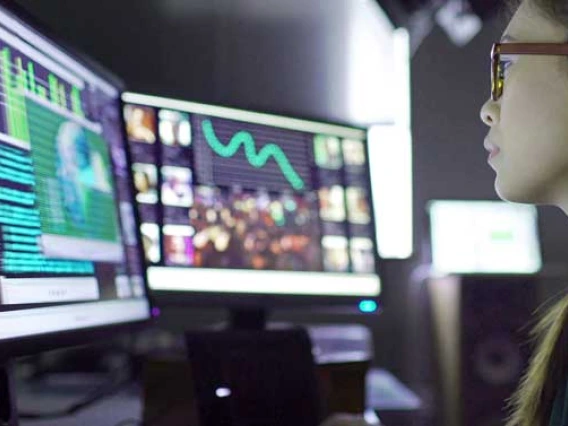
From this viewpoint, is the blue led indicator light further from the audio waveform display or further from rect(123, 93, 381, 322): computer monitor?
the audio waveform display

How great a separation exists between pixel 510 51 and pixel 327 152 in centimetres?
61

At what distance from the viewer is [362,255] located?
4.61 ft

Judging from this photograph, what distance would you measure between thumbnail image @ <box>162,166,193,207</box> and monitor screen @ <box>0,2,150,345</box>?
0.08 m

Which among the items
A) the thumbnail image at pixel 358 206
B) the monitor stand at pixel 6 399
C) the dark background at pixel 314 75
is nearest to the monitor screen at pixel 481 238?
the dark background at pixel 314 75

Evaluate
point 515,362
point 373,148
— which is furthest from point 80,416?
point 373,148

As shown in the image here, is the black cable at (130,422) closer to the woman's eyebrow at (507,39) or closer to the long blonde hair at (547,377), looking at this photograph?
the long blonde hair at (547,377)

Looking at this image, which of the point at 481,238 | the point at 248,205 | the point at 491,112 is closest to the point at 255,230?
the point at 248,205

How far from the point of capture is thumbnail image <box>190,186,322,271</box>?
1263mm

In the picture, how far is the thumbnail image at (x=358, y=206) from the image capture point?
1416 mm

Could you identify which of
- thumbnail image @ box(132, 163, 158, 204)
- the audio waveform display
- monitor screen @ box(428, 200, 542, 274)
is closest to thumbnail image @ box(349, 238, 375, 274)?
the audio waveform display

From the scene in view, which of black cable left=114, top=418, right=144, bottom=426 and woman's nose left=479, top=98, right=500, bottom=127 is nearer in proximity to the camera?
woman's nose left=479, top=98, right=500, bottom=127

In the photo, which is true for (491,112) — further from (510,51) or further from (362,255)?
(362,255)

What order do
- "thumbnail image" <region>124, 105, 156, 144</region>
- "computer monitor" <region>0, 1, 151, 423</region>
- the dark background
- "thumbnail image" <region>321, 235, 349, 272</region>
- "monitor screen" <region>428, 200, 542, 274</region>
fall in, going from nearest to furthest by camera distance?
1. "computer monitor" <region>0, 1, 151, 423</region>
2. "thumbnail image" <region>124, 105, 156, 144</region>
3. "thumbnail image" <region>321, 235, 349, 272</region>
4. the dark background
5. "monitor screen" <region>428, 200, 542, 274</region>

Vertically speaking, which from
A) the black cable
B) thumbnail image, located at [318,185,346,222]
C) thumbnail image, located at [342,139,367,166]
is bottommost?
the black cable
